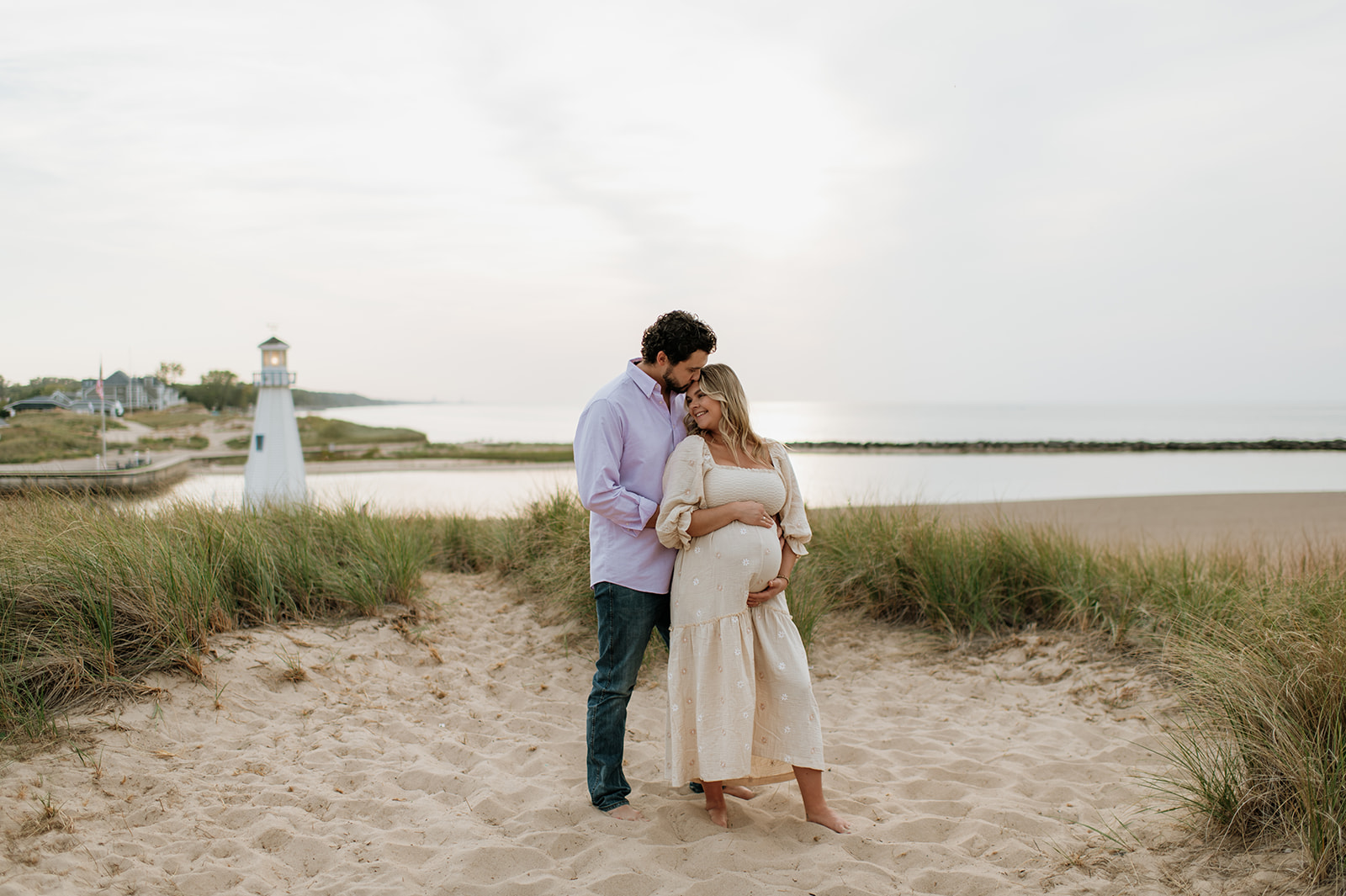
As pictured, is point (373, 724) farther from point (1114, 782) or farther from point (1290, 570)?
point (1290, 570)

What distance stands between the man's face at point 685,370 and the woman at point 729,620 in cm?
5

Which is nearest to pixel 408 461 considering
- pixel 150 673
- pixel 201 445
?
pixel 201 445

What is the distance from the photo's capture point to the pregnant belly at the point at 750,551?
3084mm

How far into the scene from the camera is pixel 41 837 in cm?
284

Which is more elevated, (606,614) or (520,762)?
(606,614)

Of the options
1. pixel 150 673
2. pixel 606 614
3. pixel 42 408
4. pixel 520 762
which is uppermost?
pixel 42 408

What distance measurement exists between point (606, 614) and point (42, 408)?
6285cm

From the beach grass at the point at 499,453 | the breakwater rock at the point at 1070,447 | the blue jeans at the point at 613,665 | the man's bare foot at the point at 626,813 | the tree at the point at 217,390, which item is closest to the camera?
the blue jeans at the point at 613,665

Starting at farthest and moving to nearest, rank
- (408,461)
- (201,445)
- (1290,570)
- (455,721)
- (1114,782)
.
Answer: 1. (201,445)
2. (408,461)
3. (1290,570)
4. (455,721)
5. (1114,782)

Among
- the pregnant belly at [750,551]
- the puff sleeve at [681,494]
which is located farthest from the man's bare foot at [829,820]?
the puff sleeve at [681,494]

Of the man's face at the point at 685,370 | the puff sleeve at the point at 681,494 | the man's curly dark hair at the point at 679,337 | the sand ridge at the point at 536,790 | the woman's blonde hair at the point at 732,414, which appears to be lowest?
the sand ridge at the point at 536,790

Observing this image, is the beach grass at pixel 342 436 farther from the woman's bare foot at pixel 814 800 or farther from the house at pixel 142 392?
the woman's bare foot at pixel 814 800

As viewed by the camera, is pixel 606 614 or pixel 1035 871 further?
pixel 606 614

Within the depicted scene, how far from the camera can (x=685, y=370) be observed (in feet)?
10.3
